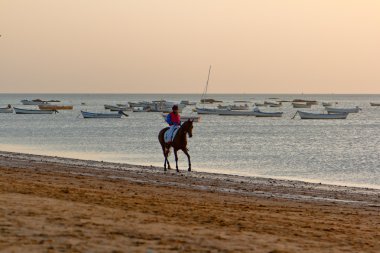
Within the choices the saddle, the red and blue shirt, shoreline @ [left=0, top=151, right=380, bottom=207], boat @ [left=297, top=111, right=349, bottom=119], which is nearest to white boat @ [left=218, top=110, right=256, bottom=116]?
boat @ [left=297, top=111, right=349, bottom=119]

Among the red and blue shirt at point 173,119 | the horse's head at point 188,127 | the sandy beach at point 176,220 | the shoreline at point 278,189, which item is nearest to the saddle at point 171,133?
the red and blue shirt at point 173,119

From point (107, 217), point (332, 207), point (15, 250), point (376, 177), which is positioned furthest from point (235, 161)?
point (15, 250)

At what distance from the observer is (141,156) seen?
51344mm

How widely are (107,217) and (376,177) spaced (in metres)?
26.3

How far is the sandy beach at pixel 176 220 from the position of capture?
1237 cm

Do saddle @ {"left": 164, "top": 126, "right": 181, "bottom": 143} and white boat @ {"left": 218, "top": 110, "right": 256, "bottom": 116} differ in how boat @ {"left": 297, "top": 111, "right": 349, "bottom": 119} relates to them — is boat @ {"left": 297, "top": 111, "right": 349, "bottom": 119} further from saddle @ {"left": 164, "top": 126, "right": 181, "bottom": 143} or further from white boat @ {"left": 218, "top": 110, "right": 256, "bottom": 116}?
saddle @ {"left": 164, "top": 126, "right": 181, "bottom": 143}

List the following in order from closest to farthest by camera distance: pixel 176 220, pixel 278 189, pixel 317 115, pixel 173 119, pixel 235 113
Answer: pixel 176 220 → pixel 278 189 → pixel 173 119 → pixel 317 115 → pixel 235 113

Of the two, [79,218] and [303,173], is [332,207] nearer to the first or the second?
[79,218]

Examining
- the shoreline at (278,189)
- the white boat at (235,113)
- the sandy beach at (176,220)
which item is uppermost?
the sandy beach at (176,220)

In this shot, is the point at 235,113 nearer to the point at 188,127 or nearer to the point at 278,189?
the point at 188,127

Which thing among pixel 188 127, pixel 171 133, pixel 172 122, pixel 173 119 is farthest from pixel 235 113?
pixel 188 127

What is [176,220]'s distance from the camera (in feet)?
48.9

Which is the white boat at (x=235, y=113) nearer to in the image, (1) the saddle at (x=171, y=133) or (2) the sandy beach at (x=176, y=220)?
(1) the saddle at (x=171, y=133)

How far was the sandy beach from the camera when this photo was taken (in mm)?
12367
